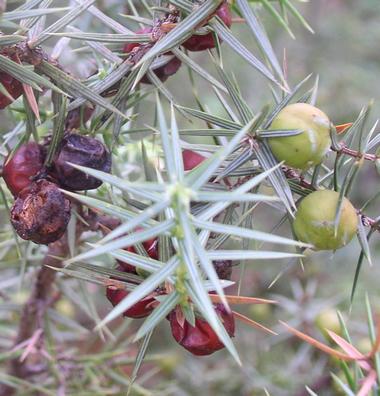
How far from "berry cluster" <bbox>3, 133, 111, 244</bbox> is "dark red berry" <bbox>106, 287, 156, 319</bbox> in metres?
0.08

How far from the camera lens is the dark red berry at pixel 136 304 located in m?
0.68

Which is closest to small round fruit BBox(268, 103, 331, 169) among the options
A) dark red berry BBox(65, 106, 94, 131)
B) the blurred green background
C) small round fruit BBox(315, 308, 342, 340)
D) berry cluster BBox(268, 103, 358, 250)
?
berry cluster BBox(268, 103, 358, 250)

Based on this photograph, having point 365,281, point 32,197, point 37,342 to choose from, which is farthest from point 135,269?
point 365,281

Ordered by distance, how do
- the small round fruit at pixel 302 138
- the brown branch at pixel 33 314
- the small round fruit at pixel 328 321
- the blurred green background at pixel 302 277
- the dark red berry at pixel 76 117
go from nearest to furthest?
the small round fruit at pixel 302 138 → the dark red berry at pixel 76 117 → the brown branch at pixel 33 314 → the small round fruit at pixel 328 321 → the blurred green background at pixel 302 277

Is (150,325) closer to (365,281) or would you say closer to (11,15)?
(11,15)

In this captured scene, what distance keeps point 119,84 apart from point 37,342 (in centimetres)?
51

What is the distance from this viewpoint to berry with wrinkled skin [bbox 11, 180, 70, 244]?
0.65 metres

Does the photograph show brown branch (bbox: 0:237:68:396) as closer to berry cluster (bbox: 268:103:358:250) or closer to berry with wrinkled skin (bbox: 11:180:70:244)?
berry with wrinkled skin (bbox: 11:180:70:244)

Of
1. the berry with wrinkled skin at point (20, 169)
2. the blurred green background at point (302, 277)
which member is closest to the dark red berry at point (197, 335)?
A: the blurred green background at point (302, 277)

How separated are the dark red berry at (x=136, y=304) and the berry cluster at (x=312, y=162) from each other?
0.17m

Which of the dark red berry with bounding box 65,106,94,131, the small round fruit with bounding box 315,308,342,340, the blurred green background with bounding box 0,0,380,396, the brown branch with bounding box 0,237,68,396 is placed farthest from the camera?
the blurred green background with bounding box 0,0,380,396

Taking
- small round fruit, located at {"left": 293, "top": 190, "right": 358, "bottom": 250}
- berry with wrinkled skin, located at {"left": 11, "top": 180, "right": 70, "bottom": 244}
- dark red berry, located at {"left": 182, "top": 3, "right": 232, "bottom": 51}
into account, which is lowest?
small round fruit, located at {"left": 293, "top": 190, "right": 358, "bottom": 250}

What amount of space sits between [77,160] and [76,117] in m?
0.10

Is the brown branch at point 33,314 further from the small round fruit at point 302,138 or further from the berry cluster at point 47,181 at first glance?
the small round fruit at point 302,138
